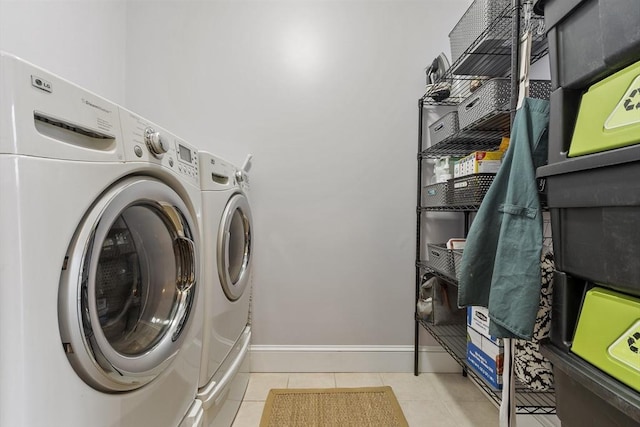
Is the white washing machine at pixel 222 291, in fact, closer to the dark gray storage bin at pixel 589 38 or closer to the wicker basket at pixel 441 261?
the wicker basket at pixel 441 261

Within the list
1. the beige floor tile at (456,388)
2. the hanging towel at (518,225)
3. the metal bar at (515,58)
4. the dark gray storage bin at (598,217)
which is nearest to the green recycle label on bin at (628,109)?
the dark gray storage bin at (598,217)

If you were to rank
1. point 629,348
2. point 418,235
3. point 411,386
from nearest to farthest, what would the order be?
1. point 629,348
2. point 411,386
3. point 418,235

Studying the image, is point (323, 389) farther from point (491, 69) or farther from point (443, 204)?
point (491, 69)

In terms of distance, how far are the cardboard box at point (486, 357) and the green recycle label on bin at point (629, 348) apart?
0.48m

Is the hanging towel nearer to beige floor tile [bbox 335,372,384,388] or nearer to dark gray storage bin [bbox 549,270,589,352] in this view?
dark gray storage bin [bbox 549,270,589,352]

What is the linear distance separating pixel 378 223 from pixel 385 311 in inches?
20.8

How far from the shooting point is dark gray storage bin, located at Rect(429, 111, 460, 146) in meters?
1.39

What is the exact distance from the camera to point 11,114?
421 mm

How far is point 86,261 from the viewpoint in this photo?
0.52 meters

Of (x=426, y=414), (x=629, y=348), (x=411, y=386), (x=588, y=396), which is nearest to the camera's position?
(x=629, y=348)

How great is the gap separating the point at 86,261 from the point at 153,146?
1.07 feet

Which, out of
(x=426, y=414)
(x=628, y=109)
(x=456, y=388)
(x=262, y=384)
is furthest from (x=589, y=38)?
(x=262, y=384)

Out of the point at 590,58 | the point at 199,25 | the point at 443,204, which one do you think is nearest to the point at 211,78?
the point at 199,25

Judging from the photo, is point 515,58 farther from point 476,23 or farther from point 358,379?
point 358,379
